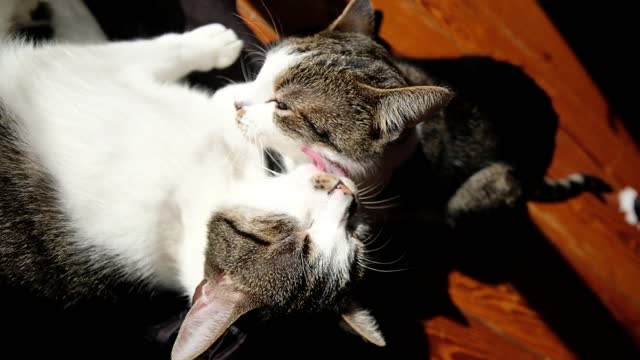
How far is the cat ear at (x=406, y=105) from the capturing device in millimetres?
938

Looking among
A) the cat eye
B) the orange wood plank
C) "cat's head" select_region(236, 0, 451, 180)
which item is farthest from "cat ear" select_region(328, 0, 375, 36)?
the orange wood plank

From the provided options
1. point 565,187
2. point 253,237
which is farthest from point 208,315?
point 565,187

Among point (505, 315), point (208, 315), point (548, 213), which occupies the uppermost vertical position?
point (548, 213)

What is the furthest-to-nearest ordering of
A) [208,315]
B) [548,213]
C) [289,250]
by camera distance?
[548,213] < [289,250] < [208,315]

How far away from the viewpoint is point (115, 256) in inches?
40.4

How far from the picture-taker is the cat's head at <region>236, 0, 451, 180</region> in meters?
1.07

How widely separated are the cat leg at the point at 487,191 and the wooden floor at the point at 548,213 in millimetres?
300

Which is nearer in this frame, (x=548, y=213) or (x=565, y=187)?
(x=565, y=187)

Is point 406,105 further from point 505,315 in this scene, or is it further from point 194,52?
point 505,315

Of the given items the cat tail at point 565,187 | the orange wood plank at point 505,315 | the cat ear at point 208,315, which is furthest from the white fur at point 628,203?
the cat ear at point 208,315

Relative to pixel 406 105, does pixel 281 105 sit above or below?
below

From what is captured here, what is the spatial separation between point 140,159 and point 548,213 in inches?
53.4

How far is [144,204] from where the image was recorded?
39.6 inches

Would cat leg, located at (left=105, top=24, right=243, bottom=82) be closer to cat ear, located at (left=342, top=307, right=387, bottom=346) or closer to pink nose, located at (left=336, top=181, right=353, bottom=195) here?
pink nose, located at (left=336, top=181, right=353, bottom=195)
